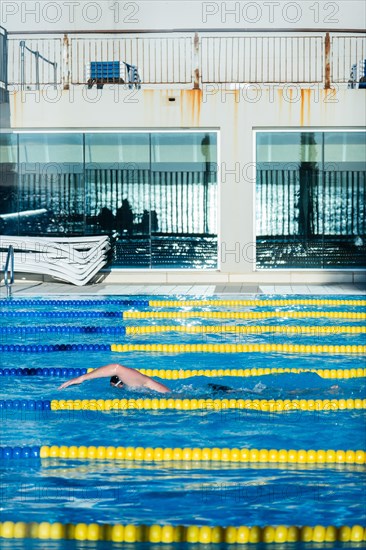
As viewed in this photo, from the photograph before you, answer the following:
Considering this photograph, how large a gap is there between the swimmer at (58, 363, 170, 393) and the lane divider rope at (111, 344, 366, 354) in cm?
256

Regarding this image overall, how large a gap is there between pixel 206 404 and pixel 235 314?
5250 mm

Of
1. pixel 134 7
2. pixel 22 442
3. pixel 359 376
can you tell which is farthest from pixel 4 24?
pixel 22 442

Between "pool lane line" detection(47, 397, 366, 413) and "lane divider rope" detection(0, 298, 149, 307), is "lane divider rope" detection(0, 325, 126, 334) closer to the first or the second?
"lane divider rope" detection(0, 298, 149, 307)

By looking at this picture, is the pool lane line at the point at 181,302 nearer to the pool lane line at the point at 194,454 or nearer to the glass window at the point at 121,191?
the glass window at the point at 121,191

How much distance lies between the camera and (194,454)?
21.1 feet

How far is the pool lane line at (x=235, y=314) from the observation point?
13.0 m

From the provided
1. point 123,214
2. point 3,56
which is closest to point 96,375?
point 123,214

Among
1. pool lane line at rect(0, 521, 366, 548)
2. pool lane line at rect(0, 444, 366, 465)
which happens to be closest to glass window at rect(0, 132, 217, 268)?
pool lane line at rect(0, 444, 366, 465)

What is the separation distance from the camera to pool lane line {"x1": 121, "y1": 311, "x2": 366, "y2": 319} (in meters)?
13.0

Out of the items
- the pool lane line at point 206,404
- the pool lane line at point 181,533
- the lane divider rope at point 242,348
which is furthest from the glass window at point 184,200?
the pool lane line at point 181,533

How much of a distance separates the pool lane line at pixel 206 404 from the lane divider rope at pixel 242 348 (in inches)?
106

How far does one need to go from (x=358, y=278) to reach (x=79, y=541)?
1262 cm

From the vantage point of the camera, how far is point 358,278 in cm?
1688

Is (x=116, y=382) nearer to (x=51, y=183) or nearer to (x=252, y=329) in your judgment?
(x=252, y=329)
